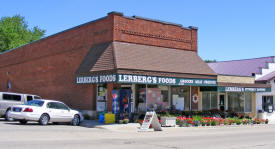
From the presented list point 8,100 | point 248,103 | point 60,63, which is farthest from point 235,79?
point 8,100

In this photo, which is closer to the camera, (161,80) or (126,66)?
(126,66)

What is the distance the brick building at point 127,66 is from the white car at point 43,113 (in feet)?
8.98

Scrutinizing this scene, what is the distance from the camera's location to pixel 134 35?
24.6m

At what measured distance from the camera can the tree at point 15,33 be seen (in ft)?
211

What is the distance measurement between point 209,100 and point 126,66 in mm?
10654

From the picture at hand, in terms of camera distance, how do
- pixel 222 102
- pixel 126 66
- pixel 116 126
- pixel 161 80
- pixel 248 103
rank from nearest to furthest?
pixel 116 126 → pixel 126 66 → pixel 161 80 → pixel 222 102 → pixel 248 103

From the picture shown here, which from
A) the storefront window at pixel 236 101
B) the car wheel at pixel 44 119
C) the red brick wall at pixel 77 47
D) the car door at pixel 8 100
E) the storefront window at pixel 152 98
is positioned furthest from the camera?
the storefront window at pixel 236 101

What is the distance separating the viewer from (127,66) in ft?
70.5

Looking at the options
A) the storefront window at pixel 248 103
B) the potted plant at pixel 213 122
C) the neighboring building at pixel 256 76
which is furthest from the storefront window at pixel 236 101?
the potted plant at pixel 213 122

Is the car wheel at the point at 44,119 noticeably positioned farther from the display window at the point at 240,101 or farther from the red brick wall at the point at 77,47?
the display window at the point at 240,101

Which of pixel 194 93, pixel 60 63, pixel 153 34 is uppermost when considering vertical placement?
pixel 153 34

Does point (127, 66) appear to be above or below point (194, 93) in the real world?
above

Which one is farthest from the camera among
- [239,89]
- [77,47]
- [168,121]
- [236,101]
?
[236,101]

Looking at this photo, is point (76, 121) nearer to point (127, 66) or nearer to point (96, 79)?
point (96, 79)
